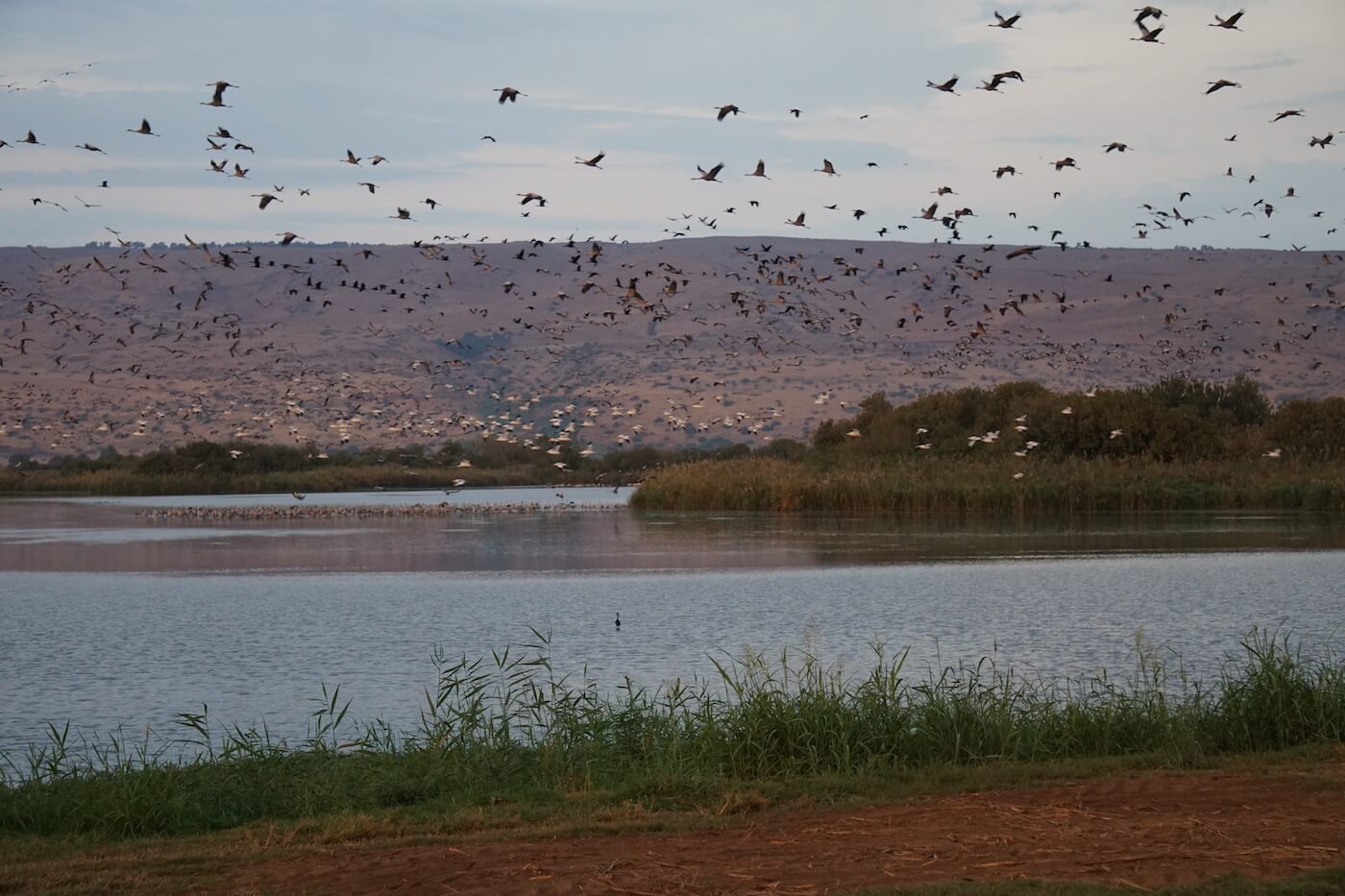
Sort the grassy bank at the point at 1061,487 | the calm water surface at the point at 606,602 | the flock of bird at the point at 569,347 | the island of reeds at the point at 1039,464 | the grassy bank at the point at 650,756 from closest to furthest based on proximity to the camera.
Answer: the grassy bank at the point at 650,756, the calm water surface at the point at 606,602, the grassy bank at the point at 1061,487, the island of reeds at the point at 1039,464, the flock of bird at the point at 569,347

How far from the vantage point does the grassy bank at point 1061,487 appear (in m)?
44.4

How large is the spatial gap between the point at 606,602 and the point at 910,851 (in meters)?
17.2

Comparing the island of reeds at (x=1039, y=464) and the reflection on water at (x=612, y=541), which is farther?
the island of reeds at (x=1039, y=464)

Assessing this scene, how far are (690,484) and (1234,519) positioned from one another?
61.1ft

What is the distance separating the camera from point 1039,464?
4681 cm

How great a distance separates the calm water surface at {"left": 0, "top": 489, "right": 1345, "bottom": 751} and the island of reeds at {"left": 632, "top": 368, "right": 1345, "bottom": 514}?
7.22 feet

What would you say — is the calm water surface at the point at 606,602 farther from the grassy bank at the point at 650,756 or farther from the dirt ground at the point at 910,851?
the dirt ground at the point at 910,851

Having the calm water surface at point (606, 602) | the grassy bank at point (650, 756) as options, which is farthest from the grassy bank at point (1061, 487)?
the grassy bank at point (650, 756)

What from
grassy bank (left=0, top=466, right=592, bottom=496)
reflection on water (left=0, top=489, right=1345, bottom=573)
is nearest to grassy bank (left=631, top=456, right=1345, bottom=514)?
reflection on water (left=0, top=489, right=1345, bottom=573)

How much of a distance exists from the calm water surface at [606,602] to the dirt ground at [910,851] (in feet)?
20.5

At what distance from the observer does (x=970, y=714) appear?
1170 centimetres

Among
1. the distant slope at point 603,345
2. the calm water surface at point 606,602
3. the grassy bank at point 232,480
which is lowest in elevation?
the calm water surface at point 606,602

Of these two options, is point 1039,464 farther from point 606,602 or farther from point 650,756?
point 650,756

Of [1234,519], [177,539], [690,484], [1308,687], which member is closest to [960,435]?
[690,484]
